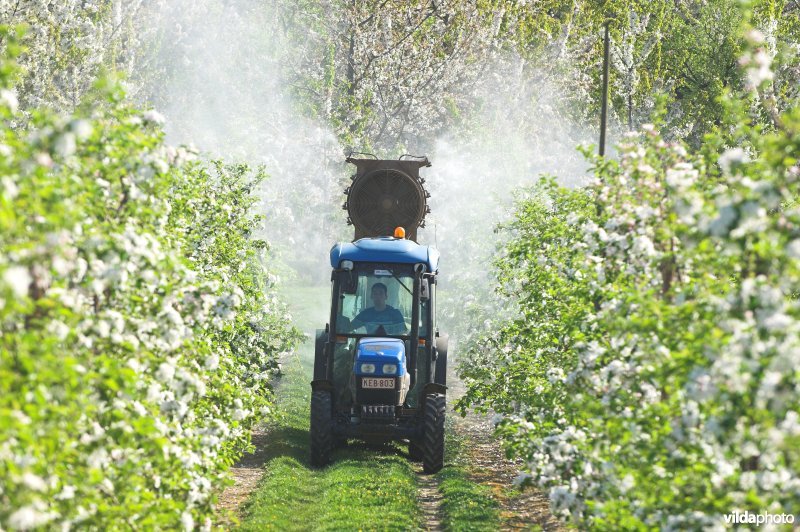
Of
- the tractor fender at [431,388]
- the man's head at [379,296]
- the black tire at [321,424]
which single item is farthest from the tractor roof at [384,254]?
the black tire at [321,424]

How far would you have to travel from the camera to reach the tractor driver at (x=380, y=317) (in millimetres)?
14641

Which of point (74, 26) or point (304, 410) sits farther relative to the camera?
point (74, 26)

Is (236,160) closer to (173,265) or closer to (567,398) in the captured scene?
(567,398)

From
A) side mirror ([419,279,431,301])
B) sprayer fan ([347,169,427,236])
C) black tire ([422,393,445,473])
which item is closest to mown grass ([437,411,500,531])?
black tire ([422,393,445,473])

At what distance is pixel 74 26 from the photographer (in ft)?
82.6

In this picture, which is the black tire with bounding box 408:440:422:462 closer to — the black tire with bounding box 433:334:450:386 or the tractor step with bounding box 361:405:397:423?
the black tire with bounding box 433:334:450:386

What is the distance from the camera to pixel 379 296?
14.7 m

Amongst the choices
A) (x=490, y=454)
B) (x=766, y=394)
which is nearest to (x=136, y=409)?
(x=766, y=394)

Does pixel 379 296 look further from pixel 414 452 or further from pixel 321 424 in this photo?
pixel 414 452

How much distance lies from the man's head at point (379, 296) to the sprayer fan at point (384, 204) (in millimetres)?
2625

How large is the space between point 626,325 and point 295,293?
3213cm

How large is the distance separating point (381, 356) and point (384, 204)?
3777 mm

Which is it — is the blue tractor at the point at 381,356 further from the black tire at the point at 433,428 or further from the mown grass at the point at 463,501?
the mown grass at the point at 463,501

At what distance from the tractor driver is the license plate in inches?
31.3
